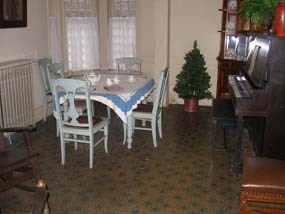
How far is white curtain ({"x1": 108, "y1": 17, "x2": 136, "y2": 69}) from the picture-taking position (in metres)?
6.31

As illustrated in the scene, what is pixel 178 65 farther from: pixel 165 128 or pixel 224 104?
pixel 224 104

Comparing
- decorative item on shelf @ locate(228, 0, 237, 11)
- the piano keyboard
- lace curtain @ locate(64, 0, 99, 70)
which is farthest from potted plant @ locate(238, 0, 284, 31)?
lace curtain @ locate(64, 0, 99, 70)

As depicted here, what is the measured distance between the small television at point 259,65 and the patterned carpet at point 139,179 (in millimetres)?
947

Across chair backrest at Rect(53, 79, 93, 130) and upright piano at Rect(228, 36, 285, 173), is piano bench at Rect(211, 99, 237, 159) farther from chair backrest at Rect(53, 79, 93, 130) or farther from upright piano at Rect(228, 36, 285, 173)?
chair backrest at Rect(53, 79, 93, 130)

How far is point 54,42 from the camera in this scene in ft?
19.4

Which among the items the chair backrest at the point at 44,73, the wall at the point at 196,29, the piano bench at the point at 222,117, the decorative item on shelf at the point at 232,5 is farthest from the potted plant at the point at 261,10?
the chair backrest at the point at 44,73

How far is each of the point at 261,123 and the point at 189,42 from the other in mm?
2944

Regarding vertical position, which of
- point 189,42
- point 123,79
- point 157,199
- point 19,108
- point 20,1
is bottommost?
point 157,199

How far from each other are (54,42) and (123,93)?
2.57 meters

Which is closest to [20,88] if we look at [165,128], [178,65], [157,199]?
[165,128]

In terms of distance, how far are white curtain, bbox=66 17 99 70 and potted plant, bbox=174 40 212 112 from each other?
168 cm

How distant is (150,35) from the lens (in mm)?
6246

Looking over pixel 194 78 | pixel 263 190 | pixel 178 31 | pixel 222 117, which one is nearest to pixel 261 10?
pixel 222 117

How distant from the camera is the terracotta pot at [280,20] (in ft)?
10.3
